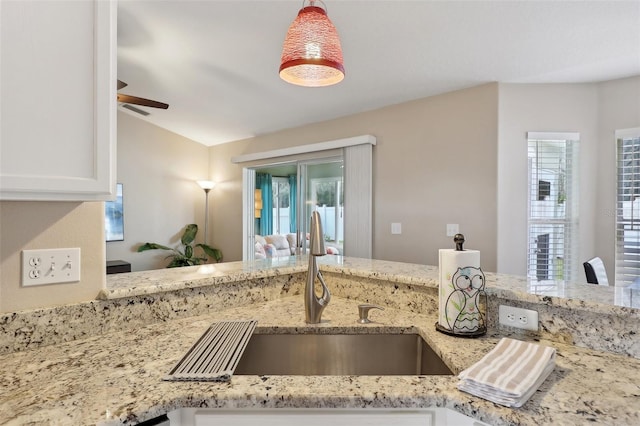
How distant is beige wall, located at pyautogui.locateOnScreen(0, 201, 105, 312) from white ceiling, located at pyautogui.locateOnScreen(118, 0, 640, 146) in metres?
2.00

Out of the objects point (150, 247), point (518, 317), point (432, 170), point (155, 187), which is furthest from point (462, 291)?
point (155, 187)

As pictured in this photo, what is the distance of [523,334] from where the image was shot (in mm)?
1127

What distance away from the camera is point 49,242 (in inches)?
41.7

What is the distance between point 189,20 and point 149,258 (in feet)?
13.4

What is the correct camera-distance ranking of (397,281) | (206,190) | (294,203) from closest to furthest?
(397,281), (294,203), (206,190)

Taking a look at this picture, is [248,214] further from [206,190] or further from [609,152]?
[609,152]

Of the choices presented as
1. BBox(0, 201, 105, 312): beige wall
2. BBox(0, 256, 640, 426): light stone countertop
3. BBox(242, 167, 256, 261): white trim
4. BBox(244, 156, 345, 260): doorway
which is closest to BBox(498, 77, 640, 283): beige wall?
BBox(244, 156, 345, 260): doorway

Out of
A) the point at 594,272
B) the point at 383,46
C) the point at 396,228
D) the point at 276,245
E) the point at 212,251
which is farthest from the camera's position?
the point at 212,251

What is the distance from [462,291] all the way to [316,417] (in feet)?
1.92

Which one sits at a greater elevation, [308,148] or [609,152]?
[308,148]

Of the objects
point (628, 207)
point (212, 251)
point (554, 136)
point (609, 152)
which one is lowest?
point (212, 251)

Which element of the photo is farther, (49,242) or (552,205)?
(552,205)

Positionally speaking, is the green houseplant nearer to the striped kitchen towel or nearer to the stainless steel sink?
the stainless steel sink

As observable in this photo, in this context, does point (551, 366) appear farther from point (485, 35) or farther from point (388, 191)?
point (388, 191)
